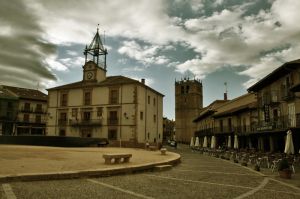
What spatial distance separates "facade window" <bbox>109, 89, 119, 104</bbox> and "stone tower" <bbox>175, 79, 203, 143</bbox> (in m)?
45.3

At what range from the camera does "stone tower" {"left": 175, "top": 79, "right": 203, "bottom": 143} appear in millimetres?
83500

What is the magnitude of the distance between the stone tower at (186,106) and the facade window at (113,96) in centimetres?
4532

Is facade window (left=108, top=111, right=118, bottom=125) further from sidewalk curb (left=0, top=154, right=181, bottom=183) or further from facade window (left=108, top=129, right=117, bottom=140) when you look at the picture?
sidewalk curb (left=0, top=154, right=181, bottom=183)

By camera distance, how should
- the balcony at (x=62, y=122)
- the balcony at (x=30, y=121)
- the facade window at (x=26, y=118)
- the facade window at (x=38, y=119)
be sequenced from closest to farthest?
the balcony at (x=62, y=122)
the balcony at (x=30, y=121)
the facade window at (x=26, y=118)
the facade window at (x=38, y=119)

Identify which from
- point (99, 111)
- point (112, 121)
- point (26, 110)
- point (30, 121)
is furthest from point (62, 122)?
point (26, 110)

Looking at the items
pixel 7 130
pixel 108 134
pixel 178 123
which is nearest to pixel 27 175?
pixel 108 134

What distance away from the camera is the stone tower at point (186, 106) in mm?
83500

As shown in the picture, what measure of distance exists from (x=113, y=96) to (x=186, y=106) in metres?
49.9

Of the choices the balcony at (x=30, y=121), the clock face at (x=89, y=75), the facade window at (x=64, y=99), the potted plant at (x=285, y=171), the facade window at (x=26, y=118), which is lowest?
the potted plant at (x=285, y=171)

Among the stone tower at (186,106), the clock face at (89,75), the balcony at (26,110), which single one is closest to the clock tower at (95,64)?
the clock face at (89,75)

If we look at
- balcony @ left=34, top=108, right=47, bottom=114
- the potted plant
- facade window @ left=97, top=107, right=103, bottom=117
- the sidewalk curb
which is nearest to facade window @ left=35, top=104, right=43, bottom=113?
balcony @ left=34, top=108, right=47, bottom=114

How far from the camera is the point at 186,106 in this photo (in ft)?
285

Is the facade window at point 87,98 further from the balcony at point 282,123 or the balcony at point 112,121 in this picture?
the balcony at point 282,123

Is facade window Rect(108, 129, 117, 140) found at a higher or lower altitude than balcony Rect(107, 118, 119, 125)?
lower
